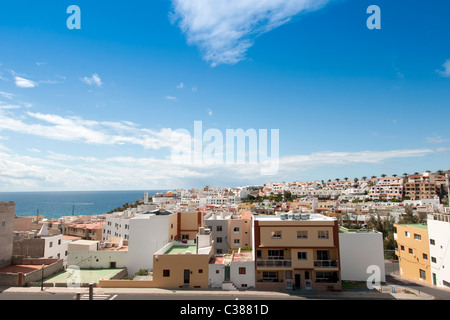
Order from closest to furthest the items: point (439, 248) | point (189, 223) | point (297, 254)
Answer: point (297, 254) < point (439, 248) < point (189, 223)

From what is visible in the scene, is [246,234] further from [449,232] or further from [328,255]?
[449,232]

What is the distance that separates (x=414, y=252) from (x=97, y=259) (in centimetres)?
2921

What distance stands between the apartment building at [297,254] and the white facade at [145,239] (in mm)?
9558

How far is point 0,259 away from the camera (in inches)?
945

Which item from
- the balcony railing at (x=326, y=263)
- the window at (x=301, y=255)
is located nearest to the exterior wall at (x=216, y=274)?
the window at (x=301, y=255)

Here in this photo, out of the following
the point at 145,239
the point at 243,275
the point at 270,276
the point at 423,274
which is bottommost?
the point at 423,274

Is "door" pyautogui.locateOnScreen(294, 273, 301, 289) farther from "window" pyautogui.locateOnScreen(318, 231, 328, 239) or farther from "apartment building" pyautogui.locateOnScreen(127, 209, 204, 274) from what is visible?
"apartment building" pyautogui.locateOnScreen(127, 209, 204, 274)

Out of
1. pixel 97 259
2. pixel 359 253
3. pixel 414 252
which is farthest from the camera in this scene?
pixel 414 252

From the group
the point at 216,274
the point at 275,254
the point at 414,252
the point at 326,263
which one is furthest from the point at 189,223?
the point at 414,252

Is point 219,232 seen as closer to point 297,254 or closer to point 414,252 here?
point 297,254

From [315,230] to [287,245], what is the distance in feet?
8.03

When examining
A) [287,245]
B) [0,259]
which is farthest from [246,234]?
[0,259]

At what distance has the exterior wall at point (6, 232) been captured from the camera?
79.9ft

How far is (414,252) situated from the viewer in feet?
87.5
